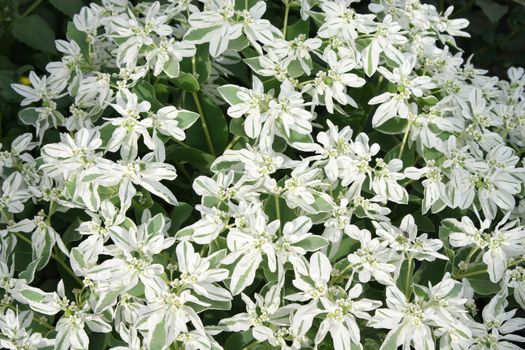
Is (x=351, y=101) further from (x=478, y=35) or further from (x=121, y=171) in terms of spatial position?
(x=478, y=35)

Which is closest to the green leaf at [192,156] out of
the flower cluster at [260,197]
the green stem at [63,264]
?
the flower cluster at [260,197]

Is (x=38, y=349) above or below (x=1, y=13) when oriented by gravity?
below

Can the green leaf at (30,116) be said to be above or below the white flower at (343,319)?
above

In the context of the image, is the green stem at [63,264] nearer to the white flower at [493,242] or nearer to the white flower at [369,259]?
the white flower at [369,259]

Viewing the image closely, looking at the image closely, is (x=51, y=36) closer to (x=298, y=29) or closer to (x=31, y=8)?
(x=31, y=8)

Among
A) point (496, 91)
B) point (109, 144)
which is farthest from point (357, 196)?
point (496, 91)

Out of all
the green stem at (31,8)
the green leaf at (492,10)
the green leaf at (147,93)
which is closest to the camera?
the green leaf at (147,93)

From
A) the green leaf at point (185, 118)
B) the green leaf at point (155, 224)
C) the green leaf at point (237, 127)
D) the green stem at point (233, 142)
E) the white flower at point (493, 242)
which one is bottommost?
the white flower at point (493, 242)

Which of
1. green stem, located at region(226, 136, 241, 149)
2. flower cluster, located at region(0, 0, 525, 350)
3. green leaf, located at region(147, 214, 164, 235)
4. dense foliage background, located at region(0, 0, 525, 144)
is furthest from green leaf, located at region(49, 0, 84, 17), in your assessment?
green leaf, located at region(147, 214, 164, 235)
